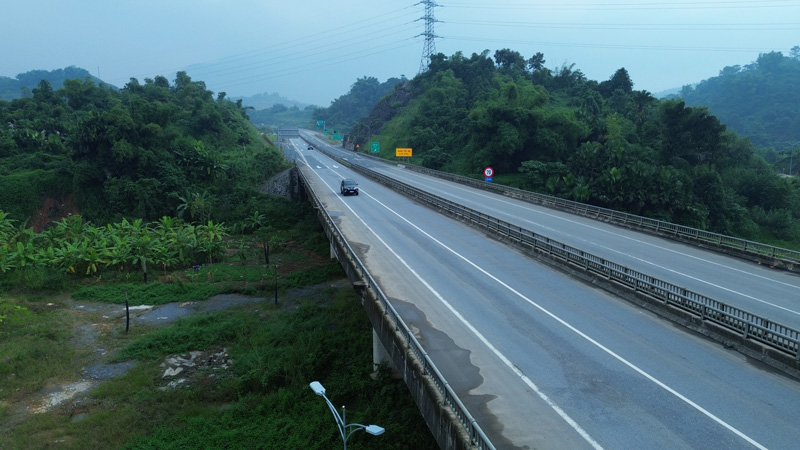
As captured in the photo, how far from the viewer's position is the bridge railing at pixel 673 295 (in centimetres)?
1295

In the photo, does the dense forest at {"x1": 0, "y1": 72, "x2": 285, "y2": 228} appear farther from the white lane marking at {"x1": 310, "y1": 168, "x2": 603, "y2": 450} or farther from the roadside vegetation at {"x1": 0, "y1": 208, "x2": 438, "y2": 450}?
the white lane marking at {"x1": 310, "y1": 168, "x2": 603, "y2": 450}

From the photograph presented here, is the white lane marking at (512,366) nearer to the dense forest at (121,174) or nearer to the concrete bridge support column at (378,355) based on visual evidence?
the concrete bridge support column at (378,355)

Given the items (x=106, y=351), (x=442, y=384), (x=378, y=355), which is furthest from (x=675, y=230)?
(x=106, y=351)

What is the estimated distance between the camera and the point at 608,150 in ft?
185

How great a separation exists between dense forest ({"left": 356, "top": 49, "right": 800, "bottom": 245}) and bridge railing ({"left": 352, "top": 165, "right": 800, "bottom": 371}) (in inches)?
1109

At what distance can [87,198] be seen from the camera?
177ft

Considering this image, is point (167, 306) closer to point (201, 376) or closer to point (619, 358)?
point (201, 376)

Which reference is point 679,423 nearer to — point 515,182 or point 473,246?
point 473,246

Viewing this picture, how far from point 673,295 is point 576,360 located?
5.00 m

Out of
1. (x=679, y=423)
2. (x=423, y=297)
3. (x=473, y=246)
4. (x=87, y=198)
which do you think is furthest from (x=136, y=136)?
(x=679, y=423)

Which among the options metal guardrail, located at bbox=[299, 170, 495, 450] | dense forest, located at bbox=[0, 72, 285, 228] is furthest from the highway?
dense forest, located at bbox=[0, 72, 285, 228]

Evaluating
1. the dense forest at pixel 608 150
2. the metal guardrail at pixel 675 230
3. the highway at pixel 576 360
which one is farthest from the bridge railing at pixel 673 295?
the dense forest at pixel 608 150

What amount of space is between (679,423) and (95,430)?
17577mm

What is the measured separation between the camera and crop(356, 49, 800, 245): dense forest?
5172 cm
